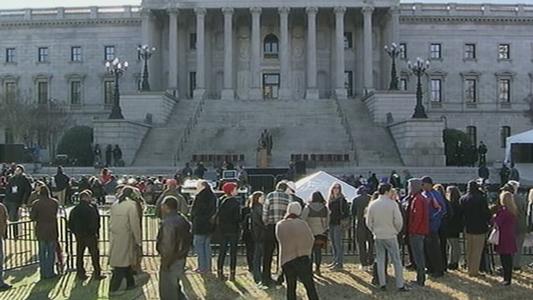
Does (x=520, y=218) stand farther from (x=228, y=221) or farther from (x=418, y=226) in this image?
(x=228, y=221)

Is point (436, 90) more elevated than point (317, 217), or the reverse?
point (436, 90)

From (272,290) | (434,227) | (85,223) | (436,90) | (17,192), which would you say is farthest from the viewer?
(436,90)

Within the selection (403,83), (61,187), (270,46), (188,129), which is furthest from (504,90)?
(61,187)

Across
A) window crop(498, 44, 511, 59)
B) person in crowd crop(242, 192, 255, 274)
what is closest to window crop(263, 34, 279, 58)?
window crop(498, 44, 511, 59)

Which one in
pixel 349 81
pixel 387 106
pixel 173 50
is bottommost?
pixel 387 106

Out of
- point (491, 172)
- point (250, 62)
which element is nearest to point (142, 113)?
point (250, 62)

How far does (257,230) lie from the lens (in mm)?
14148

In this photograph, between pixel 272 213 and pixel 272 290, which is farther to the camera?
pixel 272 290

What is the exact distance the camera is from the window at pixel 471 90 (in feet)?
243

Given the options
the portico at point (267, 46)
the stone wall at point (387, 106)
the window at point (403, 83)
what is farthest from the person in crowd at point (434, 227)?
the window at point (403, 83)

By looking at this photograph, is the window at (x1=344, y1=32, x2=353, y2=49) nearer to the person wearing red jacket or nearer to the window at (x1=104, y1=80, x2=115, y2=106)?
the window at (x1=104, y1=80, x2=115, y2=106)

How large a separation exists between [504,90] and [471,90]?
347 cm

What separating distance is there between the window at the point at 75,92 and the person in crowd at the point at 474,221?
6446 centimetres

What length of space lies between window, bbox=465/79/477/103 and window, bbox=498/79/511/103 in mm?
2553
